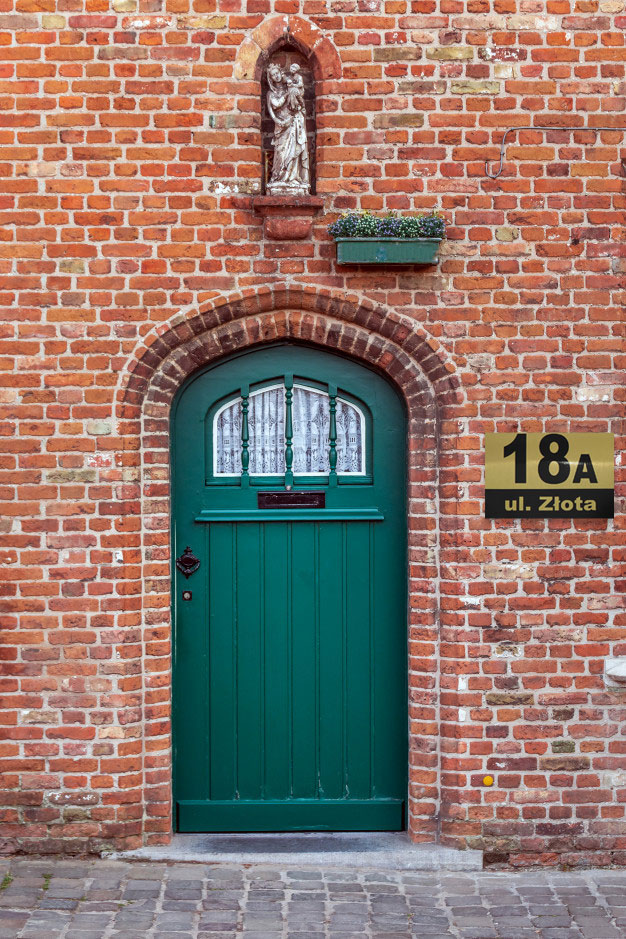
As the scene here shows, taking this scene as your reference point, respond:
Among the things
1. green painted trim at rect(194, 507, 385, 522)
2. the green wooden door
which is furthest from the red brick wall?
green painted trim at rect(194, 507, 385, 522)

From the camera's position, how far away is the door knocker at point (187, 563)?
5109mm

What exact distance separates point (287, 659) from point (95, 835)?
1.35 metres

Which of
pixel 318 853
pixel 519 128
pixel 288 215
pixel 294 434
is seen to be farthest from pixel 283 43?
pixel 318 853

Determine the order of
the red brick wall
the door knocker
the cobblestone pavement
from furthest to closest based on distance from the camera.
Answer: the door knocker → the red brick wall → the cobblestone pavement

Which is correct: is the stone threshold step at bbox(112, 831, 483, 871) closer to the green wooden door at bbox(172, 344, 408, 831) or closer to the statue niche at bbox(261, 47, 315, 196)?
the green wooden door at bbox(172, 344, 408, 831)

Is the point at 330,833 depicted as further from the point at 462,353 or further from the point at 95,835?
the point at 462,353

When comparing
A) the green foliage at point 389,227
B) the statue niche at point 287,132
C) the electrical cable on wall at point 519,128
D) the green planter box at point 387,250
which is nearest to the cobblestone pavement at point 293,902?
the green planter box at point 387,250

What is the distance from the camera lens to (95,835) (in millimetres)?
4848

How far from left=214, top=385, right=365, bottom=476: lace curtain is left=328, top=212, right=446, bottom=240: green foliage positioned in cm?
92

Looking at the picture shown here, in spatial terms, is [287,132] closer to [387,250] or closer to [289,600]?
[387,250]

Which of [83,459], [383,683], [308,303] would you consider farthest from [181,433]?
[383,683]

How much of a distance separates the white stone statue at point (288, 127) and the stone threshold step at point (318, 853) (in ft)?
11.4

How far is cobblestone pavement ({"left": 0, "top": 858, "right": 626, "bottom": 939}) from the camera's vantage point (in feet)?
13.7

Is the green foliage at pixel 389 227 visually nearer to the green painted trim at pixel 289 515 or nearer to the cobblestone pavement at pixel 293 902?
the green painted trim at pixel 289 515
